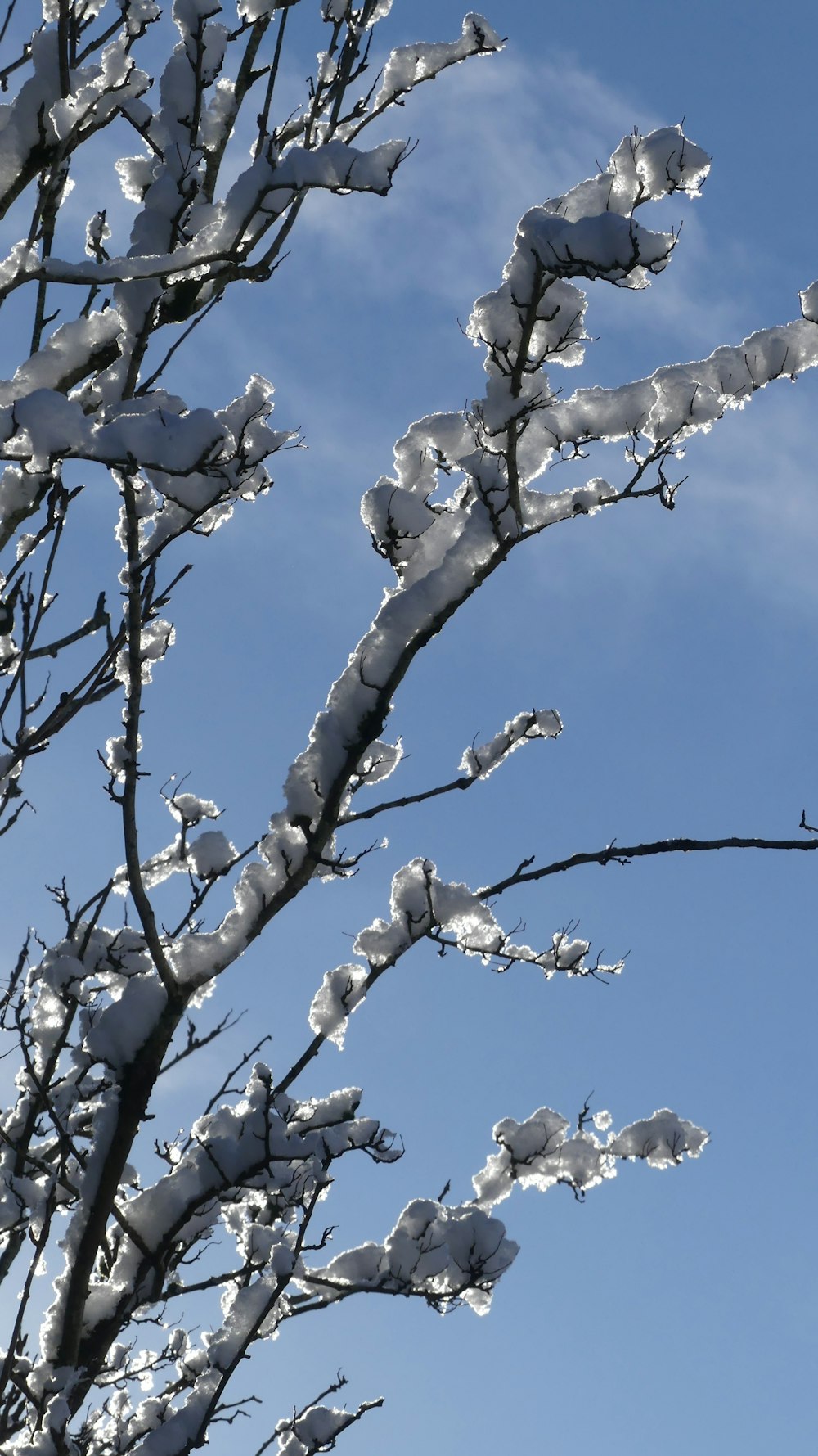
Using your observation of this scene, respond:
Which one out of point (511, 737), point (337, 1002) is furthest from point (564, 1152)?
point (511, 737)

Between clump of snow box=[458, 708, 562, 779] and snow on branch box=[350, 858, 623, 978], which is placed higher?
clump of snow box=[458, 708, 562, 779]

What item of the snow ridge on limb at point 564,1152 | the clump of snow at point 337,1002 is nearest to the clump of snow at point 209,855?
the clump of snow at point 337,1002

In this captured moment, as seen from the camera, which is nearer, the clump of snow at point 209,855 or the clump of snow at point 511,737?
the clump of snow at point 511,737

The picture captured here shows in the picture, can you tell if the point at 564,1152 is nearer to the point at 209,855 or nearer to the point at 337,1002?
the point at 337,1002

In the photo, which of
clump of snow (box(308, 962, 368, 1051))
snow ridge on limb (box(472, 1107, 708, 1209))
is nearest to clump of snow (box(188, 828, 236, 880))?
clump of snow (box(308, 962, 368, 1051))

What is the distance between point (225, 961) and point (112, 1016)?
37 centimetres

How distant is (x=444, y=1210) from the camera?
362cm

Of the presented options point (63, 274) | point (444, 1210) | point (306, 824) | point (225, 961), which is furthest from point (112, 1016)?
point (63, 274)

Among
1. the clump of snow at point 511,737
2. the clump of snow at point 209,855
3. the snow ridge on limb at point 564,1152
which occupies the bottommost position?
the snow ridge on limb at point 564,1152

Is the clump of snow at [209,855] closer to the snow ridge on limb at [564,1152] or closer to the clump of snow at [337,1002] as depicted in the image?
the clump of snow at [337,1002]

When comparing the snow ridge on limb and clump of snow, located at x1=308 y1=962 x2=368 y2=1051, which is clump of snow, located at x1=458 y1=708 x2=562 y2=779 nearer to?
clump of snow, located at x1=308 y1=962 x2=368 y2=1051

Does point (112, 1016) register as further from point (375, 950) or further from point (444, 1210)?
point (444, 1210)

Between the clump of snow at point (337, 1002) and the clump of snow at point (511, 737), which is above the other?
the clump of snow at point (511, 737)

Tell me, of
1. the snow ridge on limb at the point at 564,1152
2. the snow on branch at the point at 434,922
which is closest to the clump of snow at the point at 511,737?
the snow on branch at the point at 434,922
